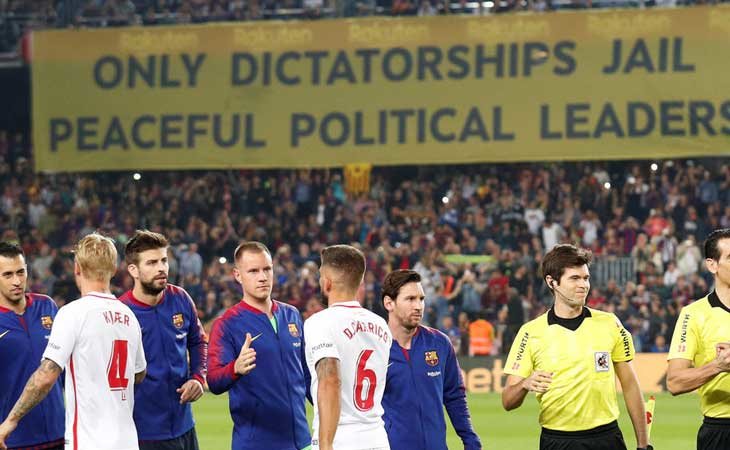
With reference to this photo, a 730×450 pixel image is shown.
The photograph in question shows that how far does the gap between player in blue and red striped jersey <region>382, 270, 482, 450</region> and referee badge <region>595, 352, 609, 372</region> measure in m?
0.84

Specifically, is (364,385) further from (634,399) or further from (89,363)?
(634,399)

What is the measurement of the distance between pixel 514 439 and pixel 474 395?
5323mm

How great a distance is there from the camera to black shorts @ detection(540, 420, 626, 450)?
24.6ft

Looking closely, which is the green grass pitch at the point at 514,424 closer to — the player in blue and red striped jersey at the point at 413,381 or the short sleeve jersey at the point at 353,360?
the player in blue and red striped jersey at the point at 413,381

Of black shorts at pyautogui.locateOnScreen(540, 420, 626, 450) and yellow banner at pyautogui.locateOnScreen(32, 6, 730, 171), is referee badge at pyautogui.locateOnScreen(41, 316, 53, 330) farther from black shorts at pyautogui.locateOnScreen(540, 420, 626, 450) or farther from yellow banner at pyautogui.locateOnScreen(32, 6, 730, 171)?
yellow banner at pyautogui.locateOnScreen(32, 6, 730, 171)

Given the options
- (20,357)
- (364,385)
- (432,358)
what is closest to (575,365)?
(432,358)

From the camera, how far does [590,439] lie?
7492mm

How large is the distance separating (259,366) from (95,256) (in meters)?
1.42

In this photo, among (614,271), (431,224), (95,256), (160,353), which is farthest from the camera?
(431,224)

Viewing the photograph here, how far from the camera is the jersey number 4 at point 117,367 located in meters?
7.22

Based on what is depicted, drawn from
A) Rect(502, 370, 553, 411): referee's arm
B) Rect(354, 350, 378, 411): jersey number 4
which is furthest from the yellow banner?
Rect(354, 350, 378, 411): jersey number 4

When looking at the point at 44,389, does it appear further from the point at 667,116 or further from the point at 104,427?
the point at 667,116

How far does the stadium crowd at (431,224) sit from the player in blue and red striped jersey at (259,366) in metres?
15.1

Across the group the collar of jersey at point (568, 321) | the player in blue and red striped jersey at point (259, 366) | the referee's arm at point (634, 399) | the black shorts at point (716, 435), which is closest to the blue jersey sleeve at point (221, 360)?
the player in blue and red striped jersey at point (259, 366)
